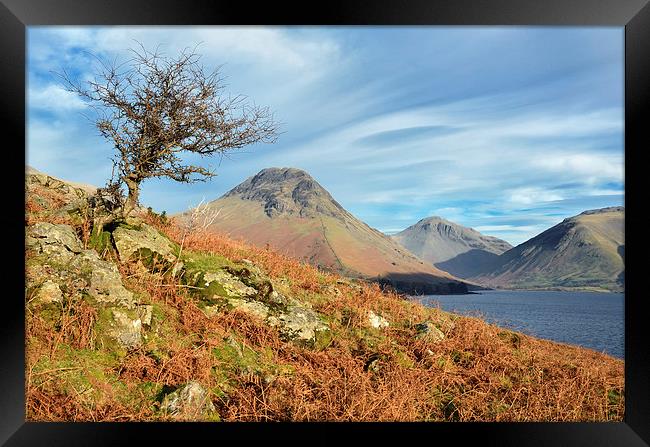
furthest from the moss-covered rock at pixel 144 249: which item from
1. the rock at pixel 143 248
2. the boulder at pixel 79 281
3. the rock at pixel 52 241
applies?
the boulder at pixel 79 281

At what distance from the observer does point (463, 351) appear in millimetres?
7055

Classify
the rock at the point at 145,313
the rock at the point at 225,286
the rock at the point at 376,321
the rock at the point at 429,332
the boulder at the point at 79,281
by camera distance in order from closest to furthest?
the boulder at the point at 79,281
the rock at the point at 145,313
the rock at the point at 225,286
the rock at the point at 429,332
the rock at the point at 376,321

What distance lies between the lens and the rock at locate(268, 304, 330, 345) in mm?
6531

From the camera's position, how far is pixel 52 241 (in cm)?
568

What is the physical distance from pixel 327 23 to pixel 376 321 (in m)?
5.49

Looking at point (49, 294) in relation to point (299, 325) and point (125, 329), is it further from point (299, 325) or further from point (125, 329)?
point (299, 325)

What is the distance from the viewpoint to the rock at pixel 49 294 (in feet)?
16.5

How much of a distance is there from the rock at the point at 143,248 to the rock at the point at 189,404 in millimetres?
2946

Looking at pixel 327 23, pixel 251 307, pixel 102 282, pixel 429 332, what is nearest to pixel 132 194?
pixel 102 282

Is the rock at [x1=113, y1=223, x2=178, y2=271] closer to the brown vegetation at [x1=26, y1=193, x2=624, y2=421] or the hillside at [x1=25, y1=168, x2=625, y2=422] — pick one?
the hillside at [x1=25, y1=168, x2=625, y2=422]

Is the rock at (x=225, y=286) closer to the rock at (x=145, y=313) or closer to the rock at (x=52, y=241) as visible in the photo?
the rock at (x=145, y=313)

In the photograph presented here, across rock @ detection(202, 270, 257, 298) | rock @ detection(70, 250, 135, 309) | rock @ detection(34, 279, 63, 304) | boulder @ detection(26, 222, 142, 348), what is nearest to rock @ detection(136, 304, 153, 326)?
boulder @ detection(26, 222, 142, 348)

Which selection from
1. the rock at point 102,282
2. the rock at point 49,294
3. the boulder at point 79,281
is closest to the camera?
the rock at point 49,294
